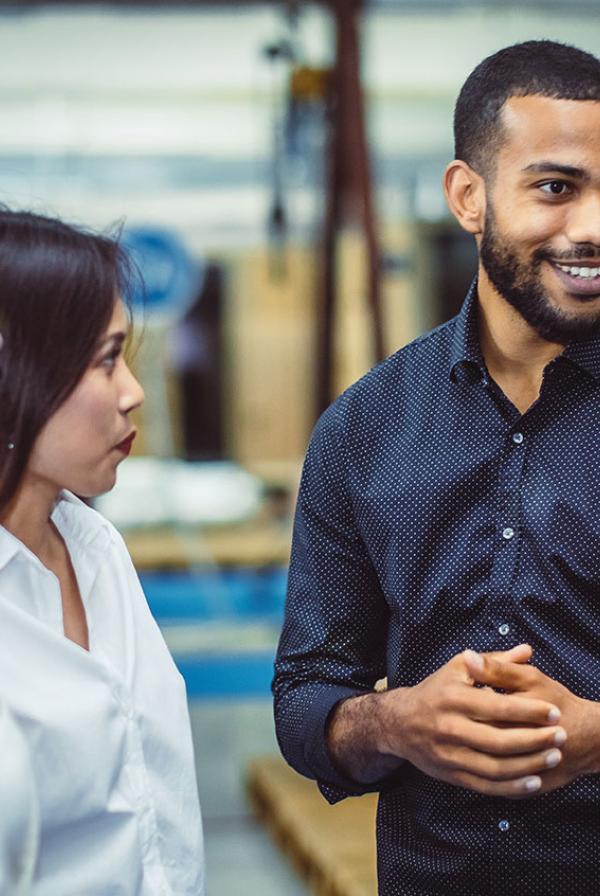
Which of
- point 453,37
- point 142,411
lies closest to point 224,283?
point 142,411

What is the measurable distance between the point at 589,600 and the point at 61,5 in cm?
562

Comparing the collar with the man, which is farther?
the collar

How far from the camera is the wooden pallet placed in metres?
3.16

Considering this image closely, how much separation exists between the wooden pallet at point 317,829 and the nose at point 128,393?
1776 millimetres

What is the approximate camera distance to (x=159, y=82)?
25.1 ft

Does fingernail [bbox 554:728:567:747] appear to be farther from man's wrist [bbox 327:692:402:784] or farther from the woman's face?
the woman's face

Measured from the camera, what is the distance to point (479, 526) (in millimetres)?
1549

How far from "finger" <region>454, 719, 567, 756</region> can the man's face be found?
47 cm

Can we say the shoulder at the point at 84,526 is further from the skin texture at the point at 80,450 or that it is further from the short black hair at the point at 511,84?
the short black hair at the point at 511,84

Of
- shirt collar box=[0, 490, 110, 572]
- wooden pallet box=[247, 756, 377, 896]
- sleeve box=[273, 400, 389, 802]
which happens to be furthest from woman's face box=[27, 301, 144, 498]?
wooden pallet box=[247, 756, 377, 896]

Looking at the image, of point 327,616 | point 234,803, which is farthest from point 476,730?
point 234,803

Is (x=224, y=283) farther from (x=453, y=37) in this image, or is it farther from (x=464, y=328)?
(x=464, y=328)

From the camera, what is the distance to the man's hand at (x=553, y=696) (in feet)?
4.39

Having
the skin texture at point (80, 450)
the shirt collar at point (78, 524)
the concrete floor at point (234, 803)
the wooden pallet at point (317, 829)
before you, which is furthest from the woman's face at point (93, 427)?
the concrete floor at point (234, 803)
